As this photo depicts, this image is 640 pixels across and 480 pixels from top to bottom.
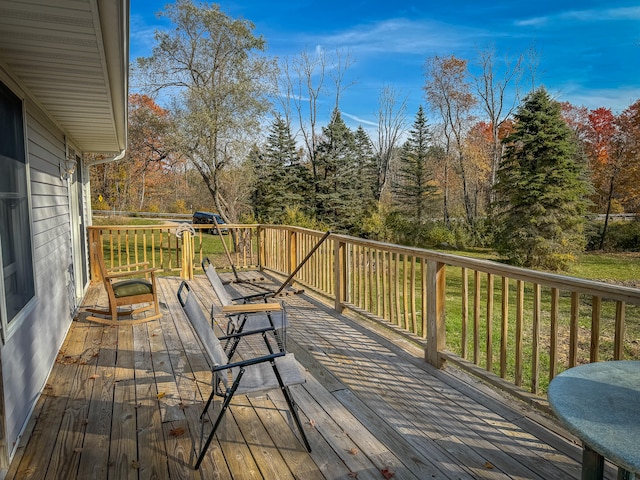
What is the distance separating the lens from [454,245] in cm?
1794

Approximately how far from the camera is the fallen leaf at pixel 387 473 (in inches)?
81.2

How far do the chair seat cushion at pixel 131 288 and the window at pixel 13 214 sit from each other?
5.68 feet

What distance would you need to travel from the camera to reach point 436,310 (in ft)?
11.2

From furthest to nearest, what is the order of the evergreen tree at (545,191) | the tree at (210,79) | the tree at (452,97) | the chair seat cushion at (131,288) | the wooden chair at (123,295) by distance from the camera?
the tree at (452,97) < the tree at (210,79) < the evergreen tree at (545,191) < the chair seat cushion at (131,288) < the wooden chair at (123,295)


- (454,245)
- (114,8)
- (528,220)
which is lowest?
(454,245)

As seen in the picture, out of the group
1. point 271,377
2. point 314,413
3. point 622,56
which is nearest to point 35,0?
point 271,377

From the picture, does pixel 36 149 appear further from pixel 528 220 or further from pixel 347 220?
pixel 347 220

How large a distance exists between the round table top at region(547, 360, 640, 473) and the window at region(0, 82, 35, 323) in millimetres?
2863

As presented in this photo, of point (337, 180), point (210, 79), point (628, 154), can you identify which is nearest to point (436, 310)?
point (210, 79)

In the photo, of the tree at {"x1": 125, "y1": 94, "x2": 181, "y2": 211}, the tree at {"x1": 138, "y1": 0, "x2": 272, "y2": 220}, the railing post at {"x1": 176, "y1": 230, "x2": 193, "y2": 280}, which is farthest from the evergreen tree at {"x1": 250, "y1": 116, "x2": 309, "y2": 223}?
the railing post at {"x1": 176, "y1": 230, "x2": 193, "y2": 280}

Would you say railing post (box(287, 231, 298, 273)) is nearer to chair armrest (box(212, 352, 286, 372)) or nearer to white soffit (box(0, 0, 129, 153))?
white soffit (box(0, 0, 129, 153))

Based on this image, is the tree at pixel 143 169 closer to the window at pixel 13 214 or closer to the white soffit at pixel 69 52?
the white soffit at pixel 69 52

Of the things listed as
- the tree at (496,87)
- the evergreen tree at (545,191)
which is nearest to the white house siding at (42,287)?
the evergreen tree at (545,191)

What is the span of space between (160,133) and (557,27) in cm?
2085
